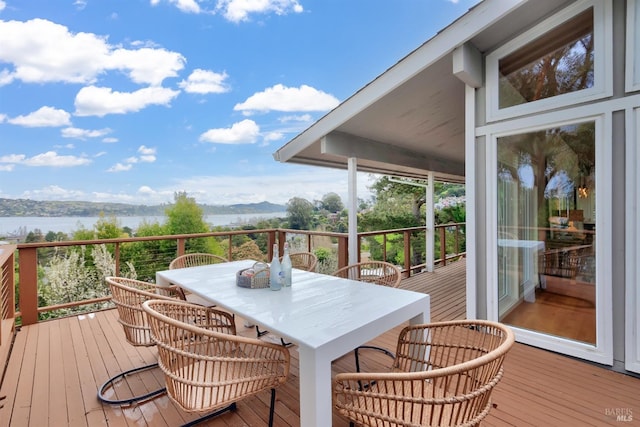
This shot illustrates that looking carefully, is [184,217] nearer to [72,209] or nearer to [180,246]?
[72,209]

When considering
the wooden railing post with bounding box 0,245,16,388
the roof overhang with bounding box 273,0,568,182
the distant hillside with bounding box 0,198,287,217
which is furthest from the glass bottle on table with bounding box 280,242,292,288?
the distant hillside with bounding box 0,198,287,217

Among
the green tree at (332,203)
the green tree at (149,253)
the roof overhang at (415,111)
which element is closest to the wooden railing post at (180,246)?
the green tree at (149,253)

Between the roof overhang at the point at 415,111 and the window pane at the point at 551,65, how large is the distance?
8.5 inches

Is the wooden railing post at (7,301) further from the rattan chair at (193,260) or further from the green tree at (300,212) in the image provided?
the green tree at (300,212)

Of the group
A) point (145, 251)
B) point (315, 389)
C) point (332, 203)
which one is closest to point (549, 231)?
point (315, 389)

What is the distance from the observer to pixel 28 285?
12.1ft

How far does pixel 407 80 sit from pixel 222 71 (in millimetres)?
18674

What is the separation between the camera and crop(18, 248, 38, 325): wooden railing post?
3648 mm

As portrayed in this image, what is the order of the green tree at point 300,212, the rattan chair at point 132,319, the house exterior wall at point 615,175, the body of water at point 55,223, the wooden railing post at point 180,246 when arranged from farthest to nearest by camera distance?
the green tree at point 300,212 → the body of water at point 55,223 → the wooden railing post at point 180,246 → the house exterior wall at point 615,175 → the rattan chair at point 132,319

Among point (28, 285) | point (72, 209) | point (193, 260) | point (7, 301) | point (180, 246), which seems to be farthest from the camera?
point (72, 209)

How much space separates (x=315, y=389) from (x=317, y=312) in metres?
0.49

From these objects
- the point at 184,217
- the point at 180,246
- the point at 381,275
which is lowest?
the point at 381,275

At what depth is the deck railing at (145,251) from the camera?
12.0 feet

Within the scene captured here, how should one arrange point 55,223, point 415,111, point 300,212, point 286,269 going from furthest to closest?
point 300,212
point 55,223
point 415,111
point 286,269
